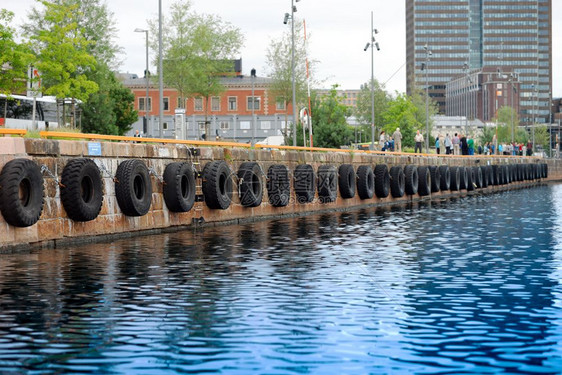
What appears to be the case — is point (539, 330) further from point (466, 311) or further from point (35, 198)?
point (35, 198)

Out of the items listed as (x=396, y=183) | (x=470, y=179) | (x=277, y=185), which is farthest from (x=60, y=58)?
(x=277, y=185)

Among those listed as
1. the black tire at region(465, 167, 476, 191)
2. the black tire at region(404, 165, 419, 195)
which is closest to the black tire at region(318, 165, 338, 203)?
the black tire at region(404, 165, 419, 195)

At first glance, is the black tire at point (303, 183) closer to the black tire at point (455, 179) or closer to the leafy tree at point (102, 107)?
the black tire at point (455, 179)

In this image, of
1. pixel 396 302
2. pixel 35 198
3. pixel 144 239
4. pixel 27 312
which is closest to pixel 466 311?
pixel 396 302

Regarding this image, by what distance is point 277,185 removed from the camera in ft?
93.1

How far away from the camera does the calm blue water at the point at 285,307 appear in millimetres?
7945

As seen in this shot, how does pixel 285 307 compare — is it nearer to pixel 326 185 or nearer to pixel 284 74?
pixel 326 185

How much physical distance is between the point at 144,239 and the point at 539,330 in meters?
12.4

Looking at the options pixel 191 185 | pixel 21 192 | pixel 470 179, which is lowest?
pixel 470 179

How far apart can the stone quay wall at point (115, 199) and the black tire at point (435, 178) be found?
1107 centimetres

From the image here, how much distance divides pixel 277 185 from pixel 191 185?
5604 millimetres

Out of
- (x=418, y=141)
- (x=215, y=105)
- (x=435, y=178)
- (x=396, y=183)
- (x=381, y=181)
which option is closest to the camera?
(x=381, y=181)

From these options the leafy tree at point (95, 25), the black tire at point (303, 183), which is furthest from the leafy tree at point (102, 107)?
the black tire at point (303, 183)

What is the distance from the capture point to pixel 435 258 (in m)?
16.0
